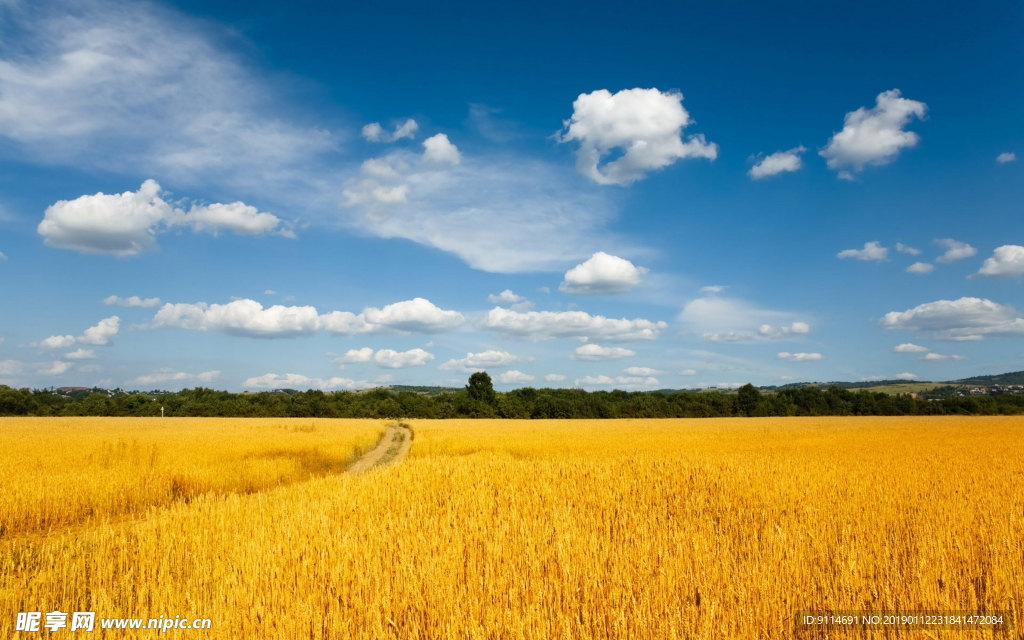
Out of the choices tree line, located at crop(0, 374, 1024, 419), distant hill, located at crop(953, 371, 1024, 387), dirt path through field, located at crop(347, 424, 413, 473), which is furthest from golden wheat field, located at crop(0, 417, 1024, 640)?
distant hill, located at crop(953, 371, 1024, 387)

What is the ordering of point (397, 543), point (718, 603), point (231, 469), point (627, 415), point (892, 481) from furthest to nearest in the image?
point (627, 415) → point (231, 469) → point (892, 481) → point (397, 543) → point (718, 603)

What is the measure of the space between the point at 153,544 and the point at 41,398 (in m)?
105

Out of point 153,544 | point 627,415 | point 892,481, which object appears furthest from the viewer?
Answer: point 627,415

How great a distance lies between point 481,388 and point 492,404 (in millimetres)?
4464

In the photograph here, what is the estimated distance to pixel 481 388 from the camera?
93.9 metres

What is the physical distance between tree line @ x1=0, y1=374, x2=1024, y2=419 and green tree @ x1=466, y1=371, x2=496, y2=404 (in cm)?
19

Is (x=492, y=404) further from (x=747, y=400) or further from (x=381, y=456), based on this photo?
(x=381, y=456)

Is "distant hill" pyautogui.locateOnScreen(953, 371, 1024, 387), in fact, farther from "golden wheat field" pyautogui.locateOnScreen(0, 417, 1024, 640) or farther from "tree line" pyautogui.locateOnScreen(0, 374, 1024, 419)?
"golden wheat field" pyautogui.locateOnScreen(0, 417, 1024, 640)

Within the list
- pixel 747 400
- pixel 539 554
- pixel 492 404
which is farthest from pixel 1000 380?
pixel 539 554

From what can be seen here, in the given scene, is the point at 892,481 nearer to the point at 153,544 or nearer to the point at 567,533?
the point at 567,533

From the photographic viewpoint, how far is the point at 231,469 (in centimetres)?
1712

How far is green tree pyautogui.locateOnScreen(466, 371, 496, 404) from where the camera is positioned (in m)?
92.9

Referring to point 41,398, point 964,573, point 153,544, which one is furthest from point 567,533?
point 41,398

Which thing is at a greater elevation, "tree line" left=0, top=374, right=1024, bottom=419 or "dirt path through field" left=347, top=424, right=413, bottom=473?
"dirt path through field" left=347, top=424, right=413, bottom=473
